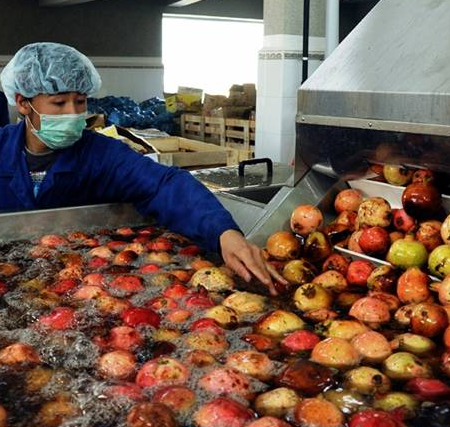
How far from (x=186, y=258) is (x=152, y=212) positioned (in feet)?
1.22

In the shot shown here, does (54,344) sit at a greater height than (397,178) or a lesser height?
lesser

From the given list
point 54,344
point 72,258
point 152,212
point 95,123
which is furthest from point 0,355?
point 95,123

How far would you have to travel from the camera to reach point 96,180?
2.97 metres

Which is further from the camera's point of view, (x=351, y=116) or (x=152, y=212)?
(x=152, y=212)

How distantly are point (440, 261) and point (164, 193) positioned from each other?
4.14 ft

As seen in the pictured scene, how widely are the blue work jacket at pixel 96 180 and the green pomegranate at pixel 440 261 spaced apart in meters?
1.05

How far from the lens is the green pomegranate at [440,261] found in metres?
2.04

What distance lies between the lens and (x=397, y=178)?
245 cm

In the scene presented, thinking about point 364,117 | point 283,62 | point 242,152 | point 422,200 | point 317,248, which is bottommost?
point 242,152

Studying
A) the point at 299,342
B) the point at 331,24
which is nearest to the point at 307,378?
the point at 299,342

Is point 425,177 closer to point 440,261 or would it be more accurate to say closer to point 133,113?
point 440,261

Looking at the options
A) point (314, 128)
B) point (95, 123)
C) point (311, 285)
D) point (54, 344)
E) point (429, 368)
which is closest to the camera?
point (429, 368)

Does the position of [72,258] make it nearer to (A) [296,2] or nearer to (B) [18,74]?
(B) [18,74]

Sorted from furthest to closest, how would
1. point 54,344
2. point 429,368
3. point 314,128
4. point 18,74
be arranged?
point 18,74 < point 314,128 < point 54,344 < point 429,368
